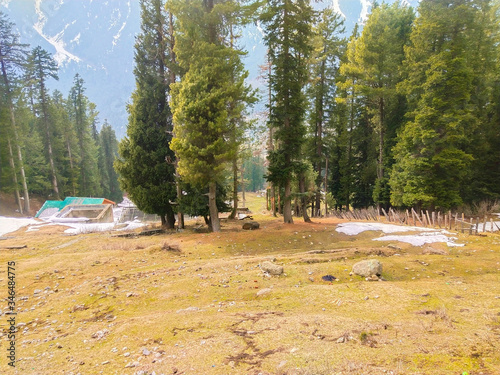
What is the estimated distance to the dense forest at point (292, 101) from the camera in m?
15.2

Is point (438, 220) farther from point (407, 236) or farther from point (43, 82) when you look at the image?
point (43, 82)

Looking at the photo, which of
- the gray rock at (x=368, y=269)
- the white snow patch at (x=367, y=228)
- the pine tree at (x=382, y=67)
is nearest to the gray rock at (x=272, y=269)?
the gray rock at (x=368, y=269)

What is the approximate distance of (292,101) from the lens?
1791 centimetres

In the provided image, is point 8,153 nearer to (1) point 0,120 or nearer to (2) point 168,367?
(1) point 0,120

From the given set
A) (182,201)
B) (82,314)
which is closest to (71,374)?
(82,314)

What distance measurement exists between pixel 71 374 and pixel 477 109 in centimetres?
3202

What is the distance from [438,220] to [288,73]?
13.4 meters

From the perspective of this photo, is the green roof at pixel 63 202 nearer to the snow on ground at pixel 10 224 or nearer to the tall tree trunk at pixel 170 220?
the snow on ground at pixel 10 224

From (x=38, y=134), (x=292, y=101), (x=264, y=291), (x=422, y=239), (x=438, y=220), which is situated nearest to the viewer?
(x=264, y=291)

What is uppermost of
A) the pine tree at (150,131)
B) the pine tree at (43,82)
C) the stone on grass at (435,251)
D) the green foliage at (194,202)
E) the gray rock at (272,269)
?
the pine tree at (43,82)

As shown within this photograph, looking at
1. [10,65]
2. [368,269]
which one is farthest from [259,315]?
[10,65]

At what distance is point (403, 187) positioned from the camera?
21.6 meters

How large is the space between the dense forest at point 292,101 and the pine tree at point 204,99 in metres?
0.07

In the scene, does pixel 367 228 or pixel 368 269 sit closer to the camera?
pixel 368 269
